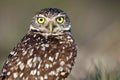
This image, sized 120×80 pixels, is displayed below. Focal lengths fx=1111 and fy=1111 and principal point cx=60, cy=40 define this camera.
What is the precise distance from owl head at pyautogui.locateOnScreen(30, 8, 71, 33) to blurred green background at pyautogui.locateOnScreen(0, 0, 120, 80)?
368 centimetres

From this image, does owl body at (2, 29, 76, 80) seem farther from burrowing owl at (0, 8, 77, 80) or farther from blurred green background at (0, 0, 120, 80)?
blurred green background at (0, 0, 120, 80)

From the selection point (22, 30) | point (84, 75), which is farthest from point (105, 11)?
point (84, 75)

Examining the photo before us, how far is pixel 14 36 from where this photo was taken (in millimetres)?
24344

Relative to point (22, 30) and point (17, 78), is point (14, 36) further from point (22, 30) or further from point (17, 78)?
point (17, 78)

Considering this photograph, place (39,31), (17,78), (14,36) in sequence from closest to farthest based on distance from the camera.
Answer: (17,78) → (39,31) → (14,36)

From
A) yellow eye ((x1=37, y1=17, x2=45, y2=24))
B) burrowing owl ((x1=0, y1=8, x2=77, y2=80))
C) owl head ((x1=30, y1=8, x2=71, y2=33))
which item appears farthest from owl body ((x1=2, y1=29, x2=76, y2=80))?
yellow eye ((x1=37, y1=17, x2=45, y2=24))

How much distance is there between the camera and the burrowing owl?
41.7 feet

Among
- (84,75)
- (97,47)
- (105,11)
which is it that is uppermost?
(84,75)

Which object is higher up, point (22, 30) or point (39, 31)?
point (39, 31)

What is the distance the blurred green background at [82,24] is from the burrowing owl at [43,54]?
3.84 meters

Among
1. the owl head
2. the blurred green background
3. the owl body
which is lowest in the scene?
the blurred green background

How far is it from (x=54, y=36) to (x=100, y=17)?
49.3 feet

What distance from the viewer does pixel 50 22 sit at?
13.6 meters

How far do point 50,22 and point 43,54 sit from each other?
0.81 meters
